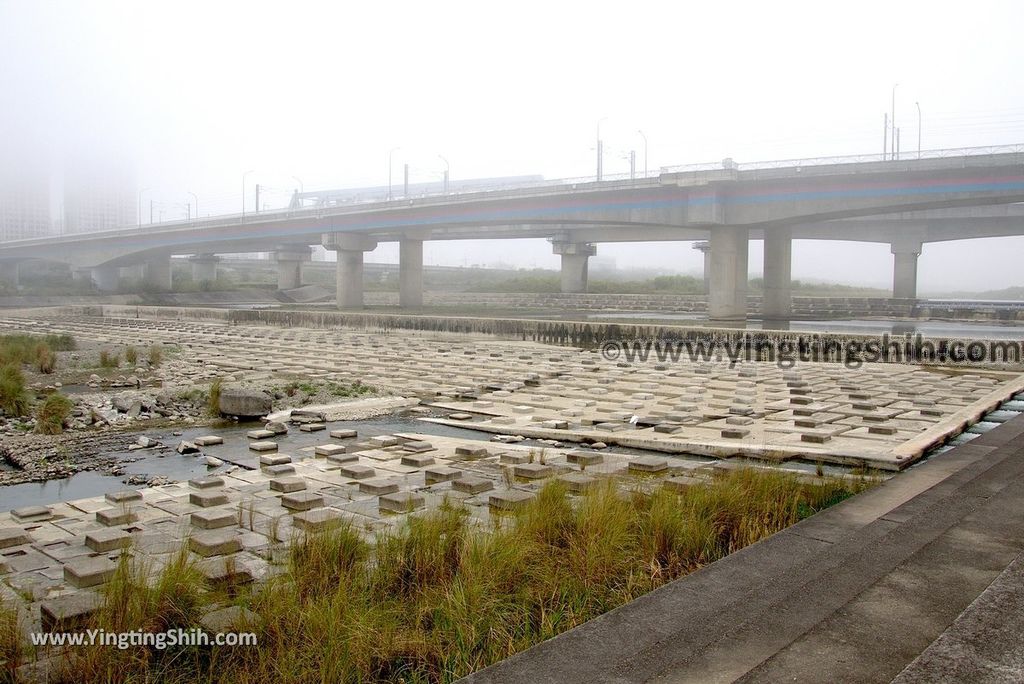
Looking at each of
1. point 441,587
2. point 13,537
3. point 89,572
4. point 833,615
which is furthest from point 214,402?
point 833,615

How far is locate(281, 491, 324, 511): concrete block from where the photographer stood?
7051 mm

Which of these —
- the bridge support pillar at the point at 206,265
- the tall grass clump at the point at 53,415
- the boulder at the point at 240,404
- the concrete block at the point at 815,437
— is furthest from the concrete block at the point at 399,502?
the bridge support pillar at the point at 206,265

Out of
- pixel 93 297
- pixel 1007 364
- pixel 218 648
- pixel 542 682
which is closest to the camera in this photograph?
pixel 542 682

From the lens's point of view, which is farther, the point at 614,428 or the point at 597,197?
the point at 597,197

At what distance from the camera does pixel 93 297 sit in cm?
6606

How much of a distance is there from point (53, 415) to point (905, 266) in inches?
2434

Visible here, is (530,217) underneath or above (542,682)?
above

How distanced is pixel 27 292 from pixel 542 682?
83.5 metres

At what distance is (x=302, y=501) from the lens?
7082mm

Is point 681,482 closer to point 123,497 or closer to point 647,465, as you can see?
point 647,465

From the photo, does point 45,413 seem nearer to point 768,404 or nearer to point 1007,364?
point 768,404

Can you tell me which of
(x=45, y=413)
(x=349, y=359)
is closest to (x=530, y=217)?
(x=349, y=359)

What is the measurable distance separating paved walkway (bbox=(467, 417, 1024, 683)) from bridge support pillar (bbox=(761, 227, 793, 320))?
37977 mm

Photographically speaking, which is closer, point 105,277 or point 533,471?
point 533,471
